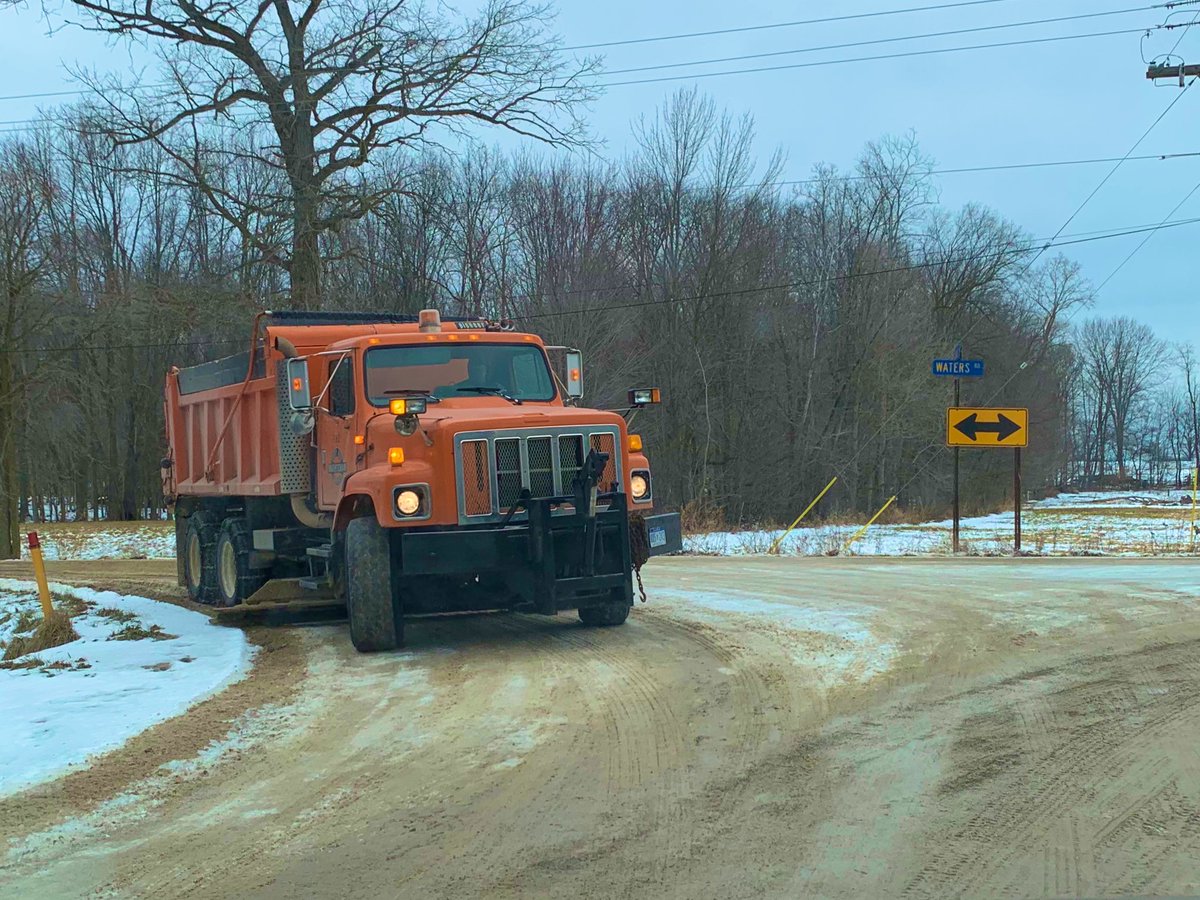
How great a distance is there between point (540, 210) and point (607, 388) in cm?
768

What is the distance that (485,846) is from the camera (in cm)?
482

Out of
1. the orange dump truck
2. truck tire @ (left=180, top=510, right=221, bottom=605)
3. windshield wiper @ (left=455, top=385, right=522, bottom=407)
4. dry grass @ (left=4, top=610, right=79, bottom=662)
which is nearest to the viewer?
the orange dump truck

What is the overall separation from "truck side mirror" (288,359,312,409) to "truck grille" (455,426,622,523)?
1.86 meters

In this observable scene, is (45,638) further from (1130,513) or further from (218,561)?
(1130,513)

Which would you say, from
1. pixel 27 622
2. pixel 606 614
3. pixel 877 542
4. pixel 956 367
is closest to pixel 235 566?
pixel 27 622

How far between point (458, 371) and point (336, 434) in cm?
128

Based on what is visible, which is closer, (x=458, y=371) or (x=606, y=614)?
(x=606, y=614)

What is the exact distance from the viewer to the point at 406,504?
9.19 m

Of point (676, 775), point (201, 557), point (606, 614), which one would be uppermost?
point (201, 557)

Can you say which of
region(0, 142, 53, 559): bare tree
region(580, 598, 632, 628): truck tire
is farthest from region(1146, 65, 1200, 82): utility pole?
region(0, 142, 53, 559): bare tree

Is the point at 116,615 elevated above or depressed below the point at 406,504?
below

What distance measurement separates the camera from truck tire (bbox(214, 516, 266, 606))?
12.5m

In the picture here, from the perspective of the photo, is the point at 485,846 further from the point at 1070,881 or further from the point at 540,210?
the point at 540,210

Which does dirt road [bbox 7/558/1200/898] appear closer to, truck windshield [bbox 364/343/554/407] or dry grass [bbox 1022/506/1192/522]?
truck windshield [bbox 364/343/554/407]
